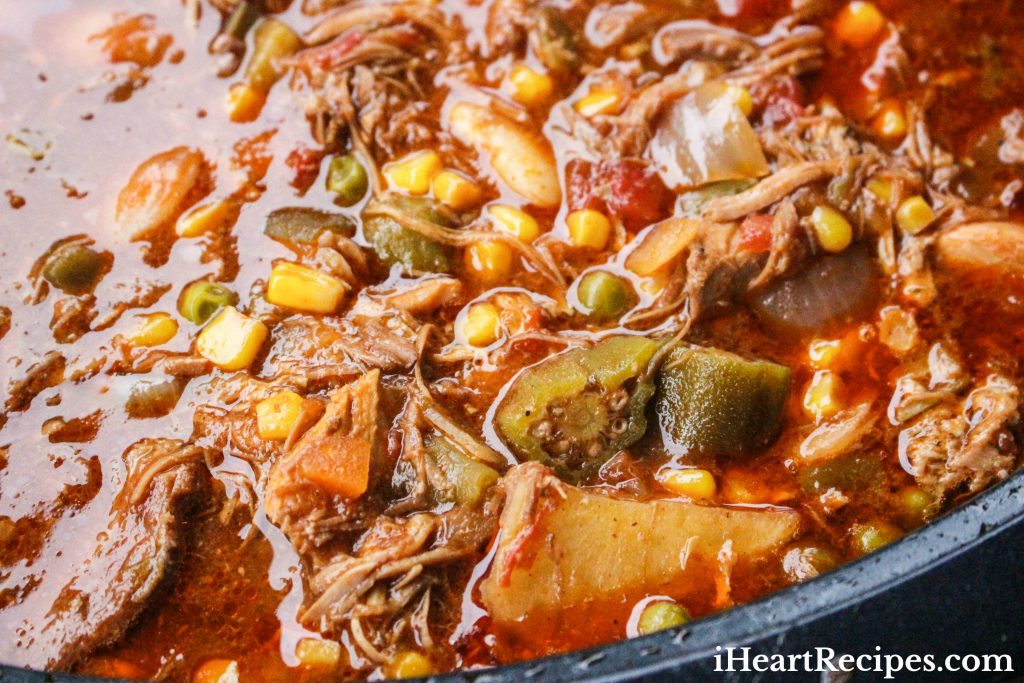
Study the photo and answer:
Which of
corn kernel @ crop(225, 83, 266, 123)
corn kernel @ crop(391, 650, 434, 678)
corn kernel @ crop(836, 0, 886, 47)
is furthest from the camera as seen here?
corn kernel @ crop(836, 0, 886, 47)

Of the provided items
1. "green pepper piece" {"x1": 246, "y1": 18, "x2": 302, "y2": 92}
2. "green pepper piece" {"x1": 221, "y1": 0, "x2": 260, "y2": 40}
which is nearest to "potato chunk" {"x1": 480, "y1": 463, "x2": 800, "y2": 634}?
"green pepper piece" {"x1": 246, "y1": 18, "x2": 302, "y2": 92}

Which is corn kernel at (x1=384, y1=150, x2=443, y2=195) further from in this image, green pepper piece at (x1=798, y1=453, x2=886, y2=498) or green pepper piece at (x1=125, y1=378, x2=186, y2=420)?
green pepper piece at (x1=798, y1=453, x2=886, y2=498)

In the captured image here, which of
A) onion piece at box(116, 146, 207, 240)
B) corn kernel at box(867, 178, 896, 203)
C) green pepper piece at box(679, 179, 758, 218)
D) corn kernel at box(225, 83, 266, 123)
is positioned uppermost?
corn kernel at box(225, 83, 266, 123)

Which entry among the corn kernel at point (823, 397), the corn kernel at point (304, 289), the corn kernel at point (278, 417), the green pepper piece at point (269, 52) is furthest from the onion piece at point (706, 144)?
the corn kernel at point (278, 417)

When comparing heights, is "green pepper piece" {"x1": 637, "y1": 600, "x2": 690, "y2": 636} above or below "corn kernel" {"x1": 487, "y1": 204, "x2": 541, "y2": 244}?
below

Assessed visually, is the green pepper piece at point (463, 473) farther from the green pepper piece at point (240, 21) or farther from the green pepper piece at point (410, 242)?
the green pepper piece at point (240, 21)

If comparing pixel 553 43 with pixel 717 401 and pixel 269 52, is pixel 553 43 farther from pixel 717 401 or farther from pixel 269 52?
pixel 717 401

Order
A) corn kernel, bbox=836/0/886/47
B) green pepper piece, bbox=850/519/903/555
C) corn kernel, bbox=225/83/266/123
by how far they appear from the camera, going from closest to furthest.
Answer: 1. green pepper piece, bbox=850/519/903/555
2. corn kernel, bbox=225/83/266/123
3. corn kernel, bbox=836/0/886/47

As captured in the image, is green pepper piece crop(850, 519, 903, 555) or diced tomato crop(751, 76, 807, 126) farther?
diced tomato crop(751, 76, 807, 126)
